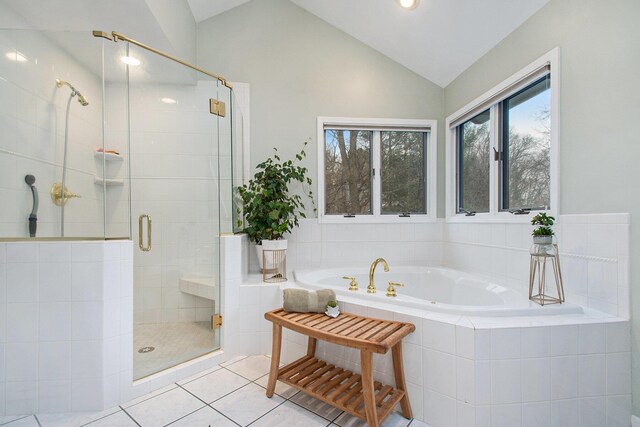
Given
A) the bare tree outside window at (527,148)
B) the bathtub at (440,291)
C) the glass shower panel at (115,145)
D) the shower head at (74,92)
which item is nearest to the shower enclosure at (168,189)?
the glass shower panel at (115,145)

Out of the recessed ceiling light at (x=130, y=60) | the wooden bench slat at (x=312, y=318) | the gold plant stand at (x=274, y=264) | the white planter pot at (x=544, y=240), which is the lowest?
the wooden bench slat at (x=312, y=318)

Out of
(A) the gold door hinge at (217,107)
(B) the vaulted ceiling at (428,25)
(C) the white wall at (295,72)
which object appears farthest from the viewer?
(C) the white wall at (295,72)

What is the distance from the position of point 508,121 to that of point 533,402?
5.99ft

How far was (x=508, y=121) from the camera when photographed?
7.29ft

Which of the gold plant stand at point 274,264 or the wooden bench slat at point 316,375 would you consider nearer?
the wooden bench slat at point 316,375

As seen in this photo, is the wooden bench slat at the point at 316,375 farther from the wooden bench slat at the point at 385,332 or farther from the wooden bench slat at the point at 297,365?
the wooden bench slat at the point at 385,332

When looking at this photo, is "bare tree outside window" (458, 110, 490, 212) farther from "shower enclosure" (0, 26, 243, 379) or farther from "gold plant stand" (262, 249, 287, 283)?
"shower enclosure" (0, 26, 243, 379)

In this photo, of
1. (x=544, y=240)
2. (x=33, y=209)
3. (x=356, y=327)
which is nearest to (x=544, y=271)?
(x=544, y=240)

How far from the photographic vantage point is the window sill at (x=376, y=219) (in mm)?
2852

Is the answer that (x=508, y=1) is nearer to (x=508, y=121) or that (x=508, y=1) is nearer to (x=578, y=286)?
(x=508, y=121)

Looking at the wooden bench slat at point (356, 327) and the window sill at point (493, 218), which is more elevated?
the window sill at point (493, 218)

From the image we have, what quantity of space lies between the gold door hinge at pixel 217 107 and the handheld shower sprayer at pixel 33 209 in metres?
1.15

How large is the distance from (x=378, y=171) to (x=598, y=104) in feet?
5.43

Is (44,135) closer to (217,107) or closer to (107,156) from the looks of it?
(107,156)
